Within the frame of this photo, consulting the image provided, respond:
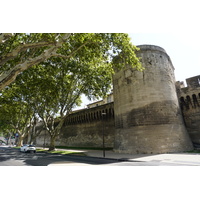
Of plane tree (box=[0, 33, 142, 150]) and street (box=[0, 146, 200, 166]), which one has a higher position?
plane tree (box=[0, 33, 142, 150])

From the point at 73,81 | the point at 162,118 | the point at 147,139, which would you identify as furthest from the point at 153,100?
the point at 73,81

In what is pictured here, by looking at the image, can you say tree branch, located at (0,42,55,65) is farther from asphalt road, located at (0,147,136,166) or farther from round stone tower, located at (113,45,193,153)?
round stone tower, located at (113,45,193,153)

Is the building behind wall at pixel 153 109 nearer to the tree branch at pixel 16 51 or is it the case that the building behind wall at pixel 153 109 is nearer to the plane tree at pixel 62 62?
the plane tree at pixel 62 62

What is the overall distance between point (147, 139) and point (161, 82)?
711cm

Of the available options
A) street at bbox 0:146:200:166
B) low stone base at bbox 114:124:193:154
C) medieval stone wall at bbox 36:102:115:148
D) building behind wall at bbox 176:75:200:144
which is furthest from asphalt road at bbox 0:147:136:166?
building behind wall at bbox 176:75:200:144

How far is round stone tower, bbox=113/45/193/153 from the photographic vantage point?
15.5m

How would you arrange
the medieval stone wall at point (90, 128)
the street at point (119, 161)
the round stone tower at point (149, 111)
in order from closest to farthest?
the street at point (119, 161) < the round stone tower at point (149, 111) < the medieval stone wall at point (90, 128)

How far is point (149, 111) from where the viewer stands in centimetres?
1642

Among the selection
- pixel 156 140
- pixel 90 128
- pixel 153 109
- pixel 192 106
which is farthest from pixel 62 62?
pixel 192 106

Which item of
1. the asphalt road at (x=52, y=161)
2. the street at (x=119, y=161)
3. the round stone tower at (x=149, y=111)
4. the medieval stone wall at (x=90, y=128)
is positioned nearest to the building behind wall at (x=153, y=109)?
the round stone tower at (x=149, y=111)

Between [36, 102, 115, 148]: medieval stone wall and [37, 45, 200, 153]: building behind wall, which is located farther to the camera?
[36, 102, 115, 148]: medieval stone wall

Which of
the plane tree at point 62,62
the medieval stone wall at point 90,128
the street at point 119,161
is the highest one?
the plane tree at point 62,62

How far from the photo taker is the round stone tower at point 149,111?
1551cm

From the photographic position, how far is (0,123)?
121ft
